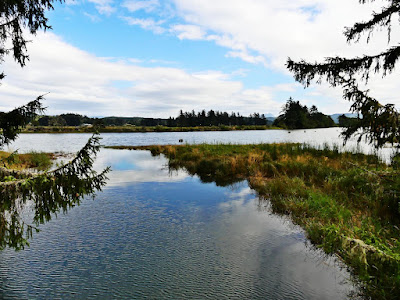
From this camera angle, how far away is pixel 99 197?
10.5 m

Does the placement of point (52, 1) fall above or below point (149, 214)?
above

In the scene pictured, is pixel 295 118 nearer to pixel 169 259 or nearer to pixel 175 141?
pixel 175 141

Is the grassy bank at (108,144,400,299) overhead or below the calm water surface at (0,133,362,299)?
overhead

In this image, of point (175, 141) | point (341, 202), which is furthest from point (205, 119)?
point (341, 202)

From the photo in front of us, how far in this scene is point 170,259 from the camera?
212 inches

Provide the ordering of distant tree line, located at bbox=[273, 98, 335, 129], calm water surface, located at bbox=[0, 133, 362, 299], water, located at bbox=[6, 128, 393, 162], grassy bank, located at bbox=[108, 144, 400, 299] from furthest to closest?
distant tree line, located at bbox=[273, 98, 335, 129], water, located at bbox=[6, 128, 393, 162], calm water surface, located at bbox=[0, 133, 362, 299], grassy bank, located at bbox=[108, 144, 400, 299]

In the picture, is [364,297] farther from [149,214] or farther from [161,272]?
[149,214]

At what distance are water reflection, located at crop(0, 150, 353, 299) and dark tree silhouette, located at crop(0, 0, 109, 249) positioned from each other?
1.03 metres

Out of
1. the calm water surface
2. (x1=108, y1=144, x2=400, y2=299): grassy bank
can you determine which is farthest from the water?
the calm water surface

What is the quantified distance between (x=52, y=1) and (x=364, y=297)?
28.7 feet

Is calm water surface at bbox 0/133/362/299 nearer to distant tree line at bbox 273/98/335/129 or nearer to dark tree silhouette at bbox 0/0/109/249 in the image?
dark tree silhouette at bbox 0/0/109/249

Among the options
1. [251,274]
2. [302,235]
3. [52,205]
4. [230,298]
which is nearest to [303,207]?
[302,235]

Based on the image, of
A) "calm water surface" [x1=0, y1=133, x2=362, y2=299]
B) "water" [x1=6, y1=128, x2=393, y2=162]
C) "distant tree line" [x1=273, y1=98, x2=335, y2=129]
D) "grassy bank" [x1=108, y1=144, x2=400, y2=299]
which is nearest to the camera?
"grassy bank" [x1=108, y1=144, x2=400, y2=299]

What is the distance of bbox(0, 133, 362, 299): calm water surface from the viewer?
4395 millimetres
